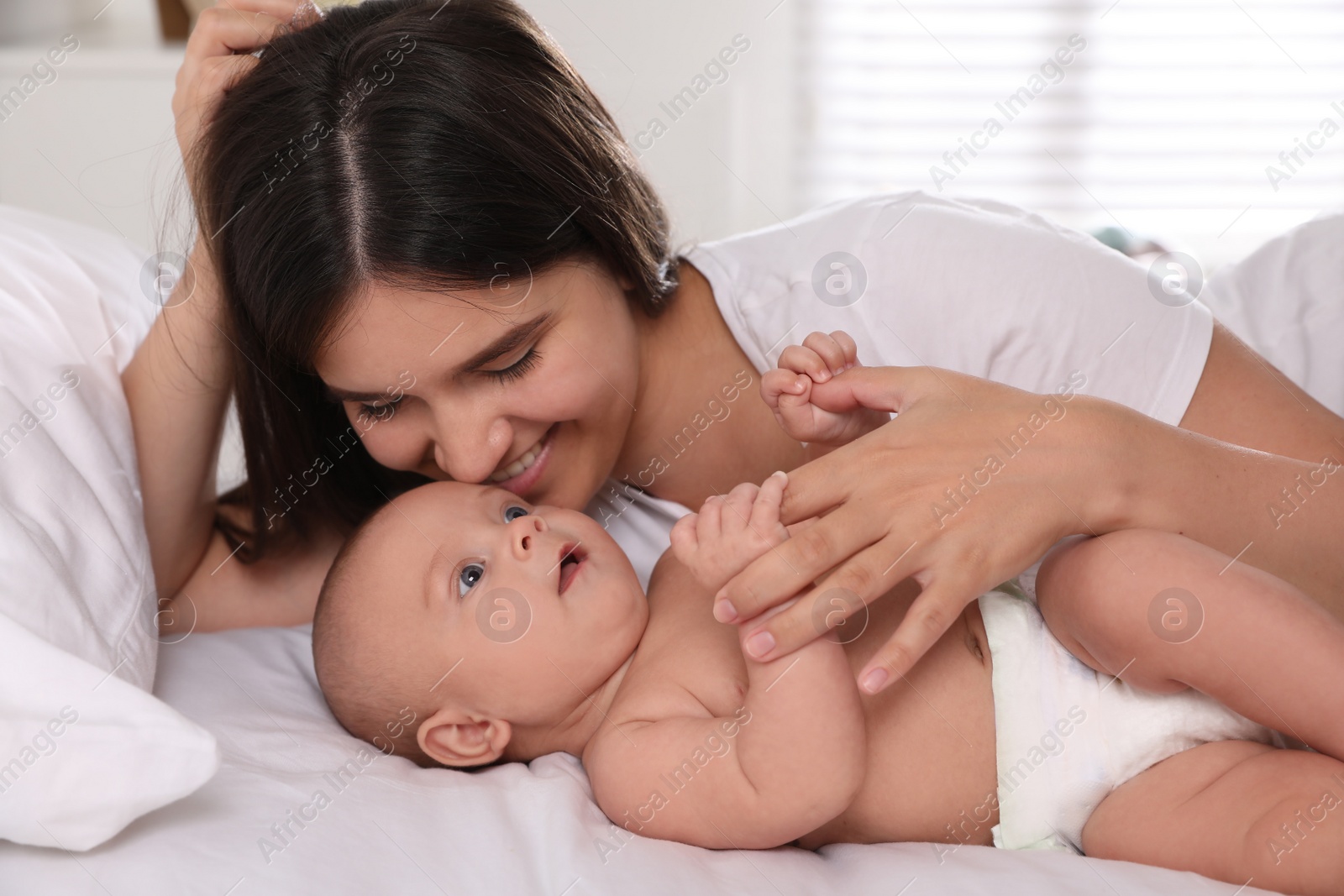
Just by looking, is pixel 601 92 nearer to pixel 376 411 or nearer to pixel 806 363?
pixel 376 411

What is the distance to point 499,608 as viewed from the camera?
111 cm

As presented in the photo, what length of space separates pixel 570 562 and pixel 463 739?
222mm

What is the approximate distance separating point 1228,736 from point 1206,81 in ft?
9.16

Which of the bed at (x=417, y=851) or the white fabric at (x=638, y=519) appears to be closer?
the bed at (x=417, y=851)

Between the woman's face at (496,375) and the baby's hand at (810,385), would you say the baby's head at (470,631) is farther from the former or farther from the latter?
the baby's hand at (810,385)

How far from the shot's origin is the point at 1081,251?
131cm

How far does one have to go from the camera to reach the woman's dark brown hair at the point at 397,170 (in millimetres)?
1113

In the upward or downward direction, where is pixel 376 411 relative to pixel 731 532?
downward

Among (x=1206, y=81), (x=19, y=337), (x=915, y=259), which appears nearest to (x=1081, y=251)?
(x=915, y=259)

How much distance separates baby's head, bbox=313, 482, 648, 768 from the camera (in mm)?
1112

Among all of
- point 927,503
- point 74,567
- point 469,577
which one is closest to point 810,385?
point 927,503

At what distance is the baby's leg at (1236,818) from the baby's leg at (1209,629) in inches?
1.8

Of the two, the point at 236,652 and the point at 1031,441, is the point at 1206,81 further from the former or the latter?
the point at 236,652

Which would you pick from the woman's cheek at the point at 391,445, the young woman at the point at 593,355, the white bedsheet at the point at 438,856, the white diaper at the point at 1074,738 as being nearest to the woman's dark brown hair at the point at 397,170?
the young woman at the point at 593,355
